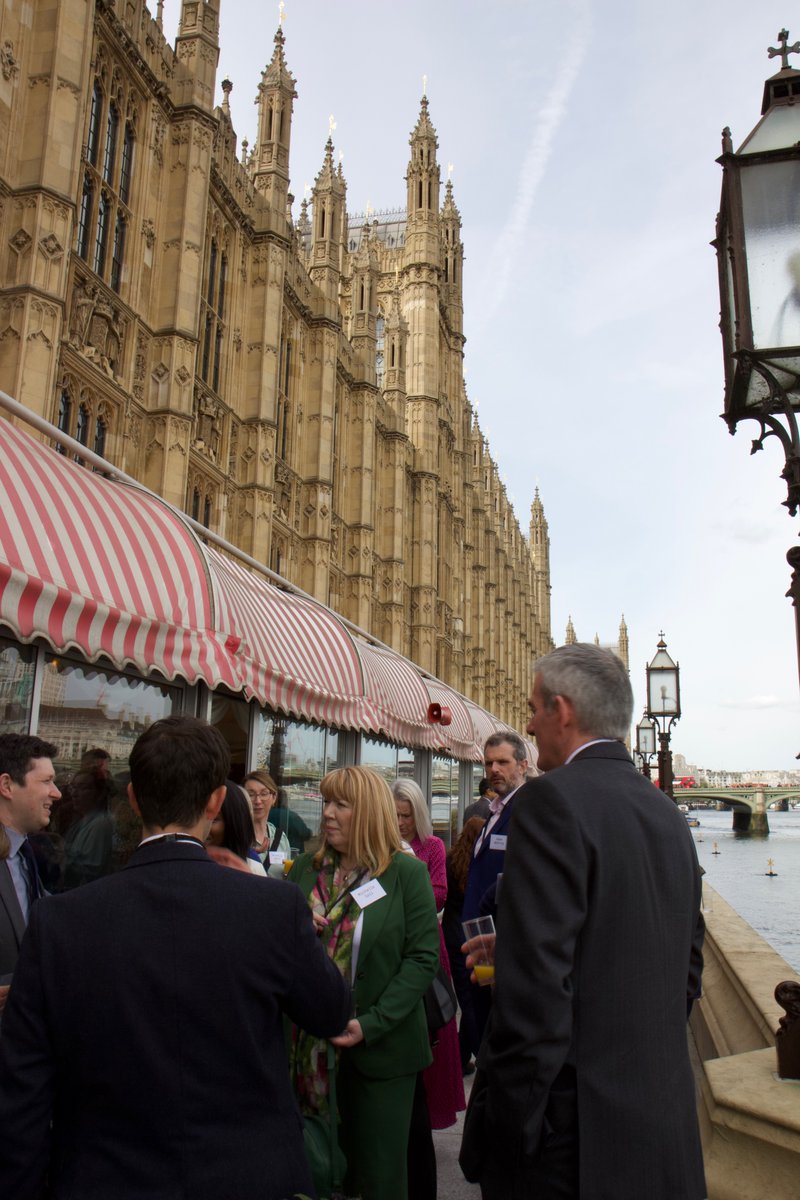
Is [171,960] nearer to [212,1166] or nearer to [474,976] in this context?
[212,1166]

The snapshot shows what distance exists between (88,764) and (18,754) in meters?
2.74

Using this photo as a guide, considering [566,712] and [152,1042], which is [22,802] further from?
[566,712]

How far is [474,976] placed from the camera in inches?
102

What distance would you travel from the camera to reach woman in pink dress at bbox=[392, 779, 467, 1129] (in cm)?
452

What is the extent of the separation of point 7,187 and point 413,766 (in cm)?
901

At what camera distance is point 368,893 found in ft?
10.8

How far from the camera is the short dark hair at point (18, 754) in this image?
3.48m

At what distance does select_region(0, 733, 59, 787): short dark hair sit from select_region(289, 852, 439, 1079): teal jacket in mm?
1113

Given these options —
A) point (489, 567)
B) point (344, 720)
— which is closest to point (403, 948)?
point (344, 720)

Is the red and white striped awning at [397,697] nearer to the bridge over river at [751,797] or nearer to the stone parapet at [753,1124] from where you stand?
the stone parapet at [753,1124]

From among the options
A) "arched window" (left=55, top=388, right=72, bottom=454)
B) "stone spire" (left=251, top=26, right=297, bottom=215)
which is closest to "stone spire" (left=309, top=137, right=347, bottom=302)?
"stone spire" (left=251, top=26, right=297, bottom=215)

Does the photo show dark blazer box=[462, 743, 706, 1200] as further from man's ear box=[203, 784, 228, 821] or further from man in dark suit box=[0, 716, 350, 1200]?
man's ear box=[203, 784, 228, 821]

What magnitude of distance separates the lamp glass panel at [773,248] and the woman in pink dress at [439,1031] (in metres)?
2.71

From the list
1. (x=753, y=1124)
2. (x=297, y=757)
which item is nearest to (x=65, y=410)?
(x=297, y=757)
